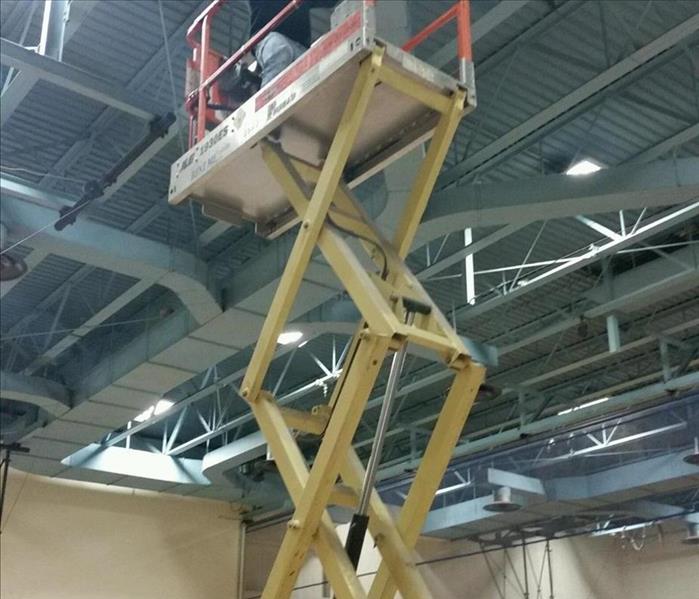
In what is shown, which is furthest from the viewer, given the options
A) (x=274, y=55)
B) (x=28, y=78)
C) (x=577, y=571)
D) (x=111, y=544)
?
(x=577, y=571)

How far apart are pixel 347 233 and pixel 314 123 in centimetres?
77

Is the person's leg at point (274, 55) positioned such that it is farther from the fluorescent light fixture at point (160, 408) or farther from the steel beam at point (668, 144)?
the fluorescent light fixture at point (160, 408)

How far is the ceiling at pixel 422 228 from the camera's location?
10297mm

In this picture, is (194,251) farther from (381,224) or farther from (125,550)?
(125,550)

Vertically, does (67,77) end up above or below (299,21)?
above

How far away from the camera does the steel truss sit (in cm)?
459

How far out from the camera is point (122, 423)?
18.3m

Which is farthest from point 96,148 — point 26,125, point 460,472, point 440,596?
Result: point 440,596

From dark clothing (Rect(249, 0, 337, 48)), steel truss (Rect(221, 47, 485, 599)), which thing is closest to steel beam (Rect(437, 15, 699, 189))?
dark clothing (Rect(249, 0, 337, 48))

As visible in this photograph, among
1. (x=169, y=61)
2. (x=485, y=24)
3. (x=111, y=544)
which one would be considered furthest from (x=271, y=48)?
Result: (x=111, y=544)

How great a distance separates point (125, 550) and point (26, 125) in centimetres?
1521

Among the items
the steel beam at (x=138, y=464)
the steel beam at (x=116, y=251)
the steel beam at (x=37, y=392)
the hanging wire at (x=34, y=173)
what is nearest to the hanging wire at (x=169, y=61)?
the steel beam at (x=116, y=251)

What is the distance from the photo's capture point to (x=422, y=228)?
37.3 ft

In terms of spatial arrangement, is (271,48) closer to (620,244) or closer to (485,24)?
(485,24)
